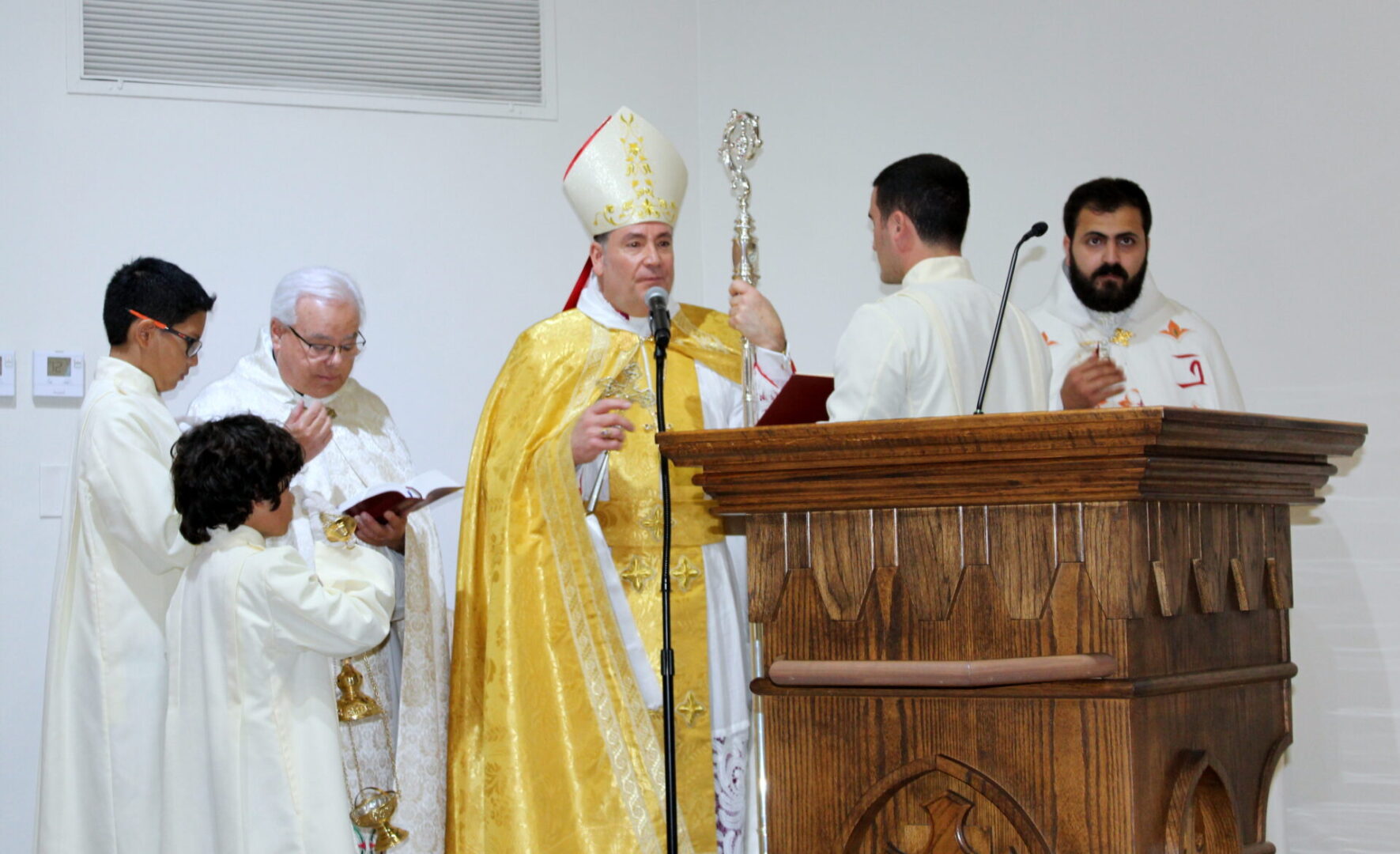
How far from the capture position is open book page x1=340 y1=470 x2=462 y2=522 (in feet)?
11.0

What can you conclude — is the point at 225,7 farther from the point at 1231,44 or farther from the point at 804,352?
the point at 1231,44

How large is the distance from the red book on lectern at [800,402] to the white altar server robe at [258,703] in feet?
3.16

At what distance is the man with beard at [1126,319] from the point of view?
154 inches

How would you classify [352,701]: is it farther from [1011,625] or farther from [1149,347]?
[1149,347]

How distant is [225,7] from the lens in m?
4.96

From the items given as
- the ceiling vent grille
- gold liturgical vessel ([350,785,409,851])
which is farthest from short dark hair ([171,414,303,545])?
the ceiling vent grille

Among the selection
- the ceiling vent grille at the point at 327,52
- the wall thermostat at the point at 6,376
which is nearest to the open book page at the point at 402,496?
the wall thermostat at the point at 6,376

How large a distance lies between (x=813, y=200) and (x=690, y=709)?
2407 mm

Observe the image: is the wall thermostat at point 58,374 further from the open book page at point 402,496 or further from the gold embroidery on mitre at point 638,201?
the gold embroidery on mitre at point 638,201

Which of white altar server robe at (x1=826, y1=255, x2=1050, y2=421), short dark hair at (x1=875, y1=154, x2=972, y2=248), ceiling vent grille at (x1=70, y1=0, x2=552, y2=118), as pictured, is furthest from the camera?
ceiling vent grille at (x1=70, y1=0, x2=552, y2=118)

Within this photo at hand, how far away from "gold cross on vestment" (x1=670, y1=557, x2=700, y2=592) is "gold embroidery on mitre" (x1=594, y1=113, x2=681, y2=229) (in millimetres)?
875

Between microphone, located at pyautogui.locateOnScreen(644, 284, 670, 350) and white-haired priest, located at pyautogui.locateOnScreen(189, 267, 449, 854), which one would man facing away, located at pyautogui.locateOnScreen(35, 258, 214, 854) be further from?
microphone, located at pyautogui.locateOnScreen(644, 284, 670, 350)

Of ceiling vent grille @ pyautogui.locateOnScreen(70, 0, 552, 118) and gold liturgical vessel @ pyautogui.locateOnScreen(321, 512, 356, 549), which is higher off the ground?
ceiling vent grille @ pyautogui.locateOnScreen(70, 0, 552, 118)

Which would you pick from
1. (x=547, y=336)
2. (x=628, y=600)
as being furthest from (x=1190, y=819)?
(x=547, y=336)
